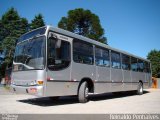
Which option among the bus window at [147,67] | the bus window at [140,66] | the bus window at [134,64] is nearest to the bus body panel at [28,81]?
the bus window at [134,64]

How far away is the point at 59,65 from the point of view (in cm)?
851

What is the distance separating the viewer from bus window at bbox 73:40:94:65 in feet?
31.6

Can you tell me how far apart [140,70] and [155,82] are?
711 inches

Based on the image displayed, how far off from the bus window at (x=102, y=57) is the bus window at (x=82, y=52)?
1.95ft

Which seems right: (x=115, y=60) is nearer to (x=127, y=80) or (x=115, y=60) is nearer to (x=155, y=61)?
(x=127, y=80)

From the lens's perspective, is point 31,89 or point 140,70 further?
point 140,70

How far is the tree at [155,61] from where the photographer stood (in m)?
68.3

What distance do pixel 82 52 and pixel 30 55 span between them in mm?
2687

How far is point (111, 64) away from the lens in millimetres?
12609

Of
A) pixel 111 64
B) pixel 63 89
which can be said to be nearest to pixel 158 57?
pixel 111 64

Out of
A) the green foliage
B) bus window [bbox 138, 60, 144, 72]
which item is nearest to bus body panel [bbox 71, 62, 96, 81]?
bus window [bbox 138, 60, 144, 72]

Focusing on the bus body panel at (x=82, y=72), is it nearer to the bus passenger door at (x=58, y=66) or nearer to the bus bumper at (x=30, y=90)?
the bus passenger door at (x=58, y=66)

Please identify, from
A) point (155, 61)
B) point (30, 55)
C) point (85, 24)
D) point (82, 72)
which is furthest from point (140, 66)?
point (155, 61)

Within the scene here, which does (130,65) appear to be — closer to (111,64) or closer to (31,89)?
(111,64)
